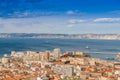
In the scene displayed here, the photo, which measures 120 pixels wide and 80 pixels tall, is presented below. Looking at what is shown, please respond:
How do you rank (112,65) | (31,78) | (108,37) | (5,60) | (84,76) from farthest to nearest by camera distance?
(108,37) → (5,60) → (112,65) → (84,76) → (31,78)

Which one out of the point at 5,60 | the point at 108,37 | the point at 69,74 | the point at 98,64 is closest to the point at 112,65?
the point at 98,64

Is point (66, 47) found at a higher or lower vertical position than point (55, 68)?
lower

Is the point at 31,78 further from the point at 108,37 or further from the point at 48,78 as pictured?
the point at 108,37

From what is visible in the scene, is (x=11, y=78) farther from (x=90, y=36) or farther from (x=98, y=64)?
(x=90, y=36)

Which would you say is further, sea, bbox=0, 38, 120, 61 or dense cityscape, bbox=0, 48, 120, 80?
sea, bbox=0, 38, 120, 61

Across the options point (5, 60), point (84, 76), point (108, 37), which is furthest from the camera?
point (108, 37)

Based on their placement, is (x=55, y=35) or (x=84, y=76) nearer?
(x=84, y=76)

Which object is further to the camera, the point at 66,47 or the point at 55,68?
the point at 66,47

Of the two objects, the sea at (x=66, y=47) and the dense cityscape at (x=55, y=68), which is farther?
the sea at (x=66, y=47)
